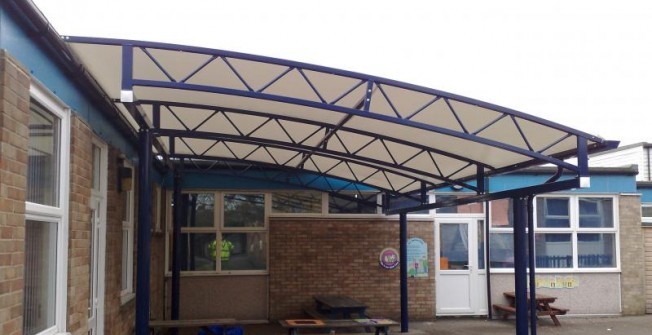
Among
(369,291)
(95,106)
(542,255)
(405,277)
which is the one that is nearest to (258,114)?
(95,106)

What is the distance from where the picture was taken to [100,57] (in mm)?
6238

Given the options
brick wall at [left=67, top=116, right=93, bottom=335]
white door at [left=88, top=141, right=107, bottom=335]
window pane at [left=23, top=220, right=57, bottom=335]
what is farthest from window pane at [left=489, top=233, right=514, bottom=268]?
window pane at [left=23, top=220, right=57, bottom=335]

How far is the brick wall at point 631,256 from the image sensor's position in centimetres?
1438

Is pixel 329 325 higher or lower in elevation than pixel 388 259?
lower

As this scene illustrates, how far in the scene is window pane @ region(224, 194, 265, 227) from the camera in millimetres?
13469

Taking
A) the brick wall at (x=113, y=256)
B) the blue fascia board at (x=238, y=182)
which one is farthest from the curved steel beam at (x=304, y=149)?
the blue fascia board at (x=238, y=182)

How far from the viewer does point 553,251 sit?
14.5m

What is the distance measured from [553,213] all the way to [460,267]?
227 centimetres

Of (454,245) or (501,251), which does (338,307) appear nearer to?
(454,245)

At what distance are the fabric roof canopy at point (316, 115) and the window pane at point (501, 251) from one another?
370cm

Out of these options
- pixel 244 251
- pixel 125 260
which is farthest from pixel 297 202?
pixel 125 260

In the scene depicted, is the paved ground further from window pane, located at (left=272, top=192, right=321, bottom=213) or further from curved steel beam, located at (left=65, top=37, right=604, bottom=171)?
curved steel beam, located at (left=65, top=37, right=604, bottom=171)

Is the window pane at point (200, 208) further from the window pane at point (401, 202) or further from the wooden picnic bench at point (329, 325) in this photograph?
the wooden picnic bench at point (329, 325)

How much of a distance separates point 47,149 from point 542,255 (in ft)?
37.8
